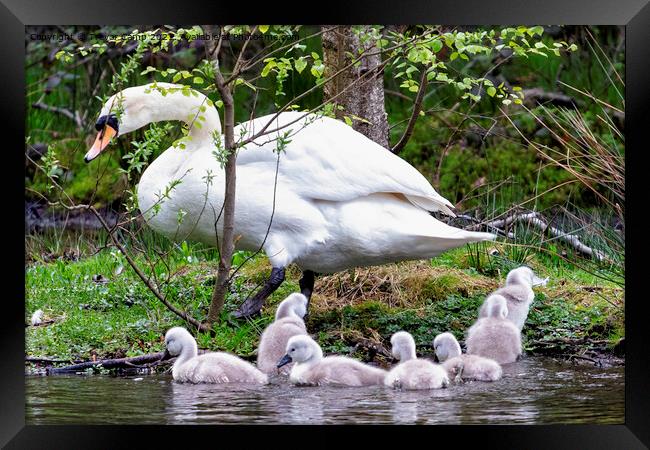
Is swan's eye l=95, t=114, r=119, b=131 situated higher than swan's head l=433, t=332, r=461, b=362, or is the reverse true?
swan's eye l=95, t=114, r=119, b=131

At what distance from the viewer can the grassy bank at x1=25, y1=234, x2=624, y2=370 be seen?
5.78 m

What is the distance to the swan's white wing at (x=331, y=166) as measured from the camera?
5.78 metres

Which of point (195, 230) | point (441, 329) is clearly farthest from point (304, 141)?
point (441, 329)

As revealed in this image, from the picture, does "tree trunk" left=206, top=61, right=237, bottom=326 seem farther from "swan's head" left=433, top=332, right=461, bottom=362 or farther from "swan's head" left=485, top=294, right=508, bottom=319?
"swan's head" left=485, top=294, right=508, bottom=319

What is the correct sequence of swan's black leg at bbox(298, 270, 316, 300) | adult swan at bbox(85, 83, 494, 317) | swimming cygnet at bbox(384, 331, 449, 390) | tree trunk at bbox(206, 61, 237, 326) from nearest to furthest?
swimming cygnet at bbox(384, 331, 449, 390), tree trunk at bbox(206, 61, 237, 326), adult swan at bbox(85, 83, 494, 317), swan's black leg at bbox(298, 270, 316, 300)

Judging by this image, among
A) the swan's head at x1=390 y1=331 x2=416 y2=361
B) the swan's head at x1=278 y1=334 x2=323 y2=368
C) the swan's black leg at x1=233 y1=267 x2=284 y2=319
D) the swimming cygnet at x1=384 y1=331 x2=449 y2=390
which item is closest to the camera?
the swimming cygnet at x1=384 y1=331 x2=449 y2=390

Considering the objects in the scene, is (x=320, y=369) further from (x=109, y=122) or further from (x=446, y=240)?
(x=109, y=122)

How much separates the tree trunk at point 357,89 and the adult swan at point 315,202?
2.60 ft

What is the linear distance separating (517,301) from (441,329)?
1.31 ft

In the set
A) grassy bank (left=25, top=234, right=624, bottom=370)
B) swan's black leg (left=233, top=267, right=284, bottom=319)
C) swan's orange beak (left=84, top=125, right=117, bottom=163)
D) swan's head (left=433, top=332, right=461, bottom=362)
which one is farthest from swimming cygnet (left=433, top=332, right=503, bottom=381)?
swan's orange beak (left=84, top=125, right=117, bottom=163)

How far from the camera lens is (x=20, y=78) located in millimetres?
4703

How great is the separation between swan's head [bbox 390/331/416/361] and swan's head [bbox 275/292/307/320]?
59 centimetres

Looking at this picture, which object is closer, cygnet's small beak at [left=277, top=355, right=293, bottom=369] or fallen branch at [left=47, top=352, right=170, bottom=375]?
cygnet's small beak at [left=277, top=355, right=293, bottom=369]

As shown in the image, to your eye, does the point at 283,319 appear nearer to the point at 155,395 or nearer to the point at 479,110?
the point at 155,395
